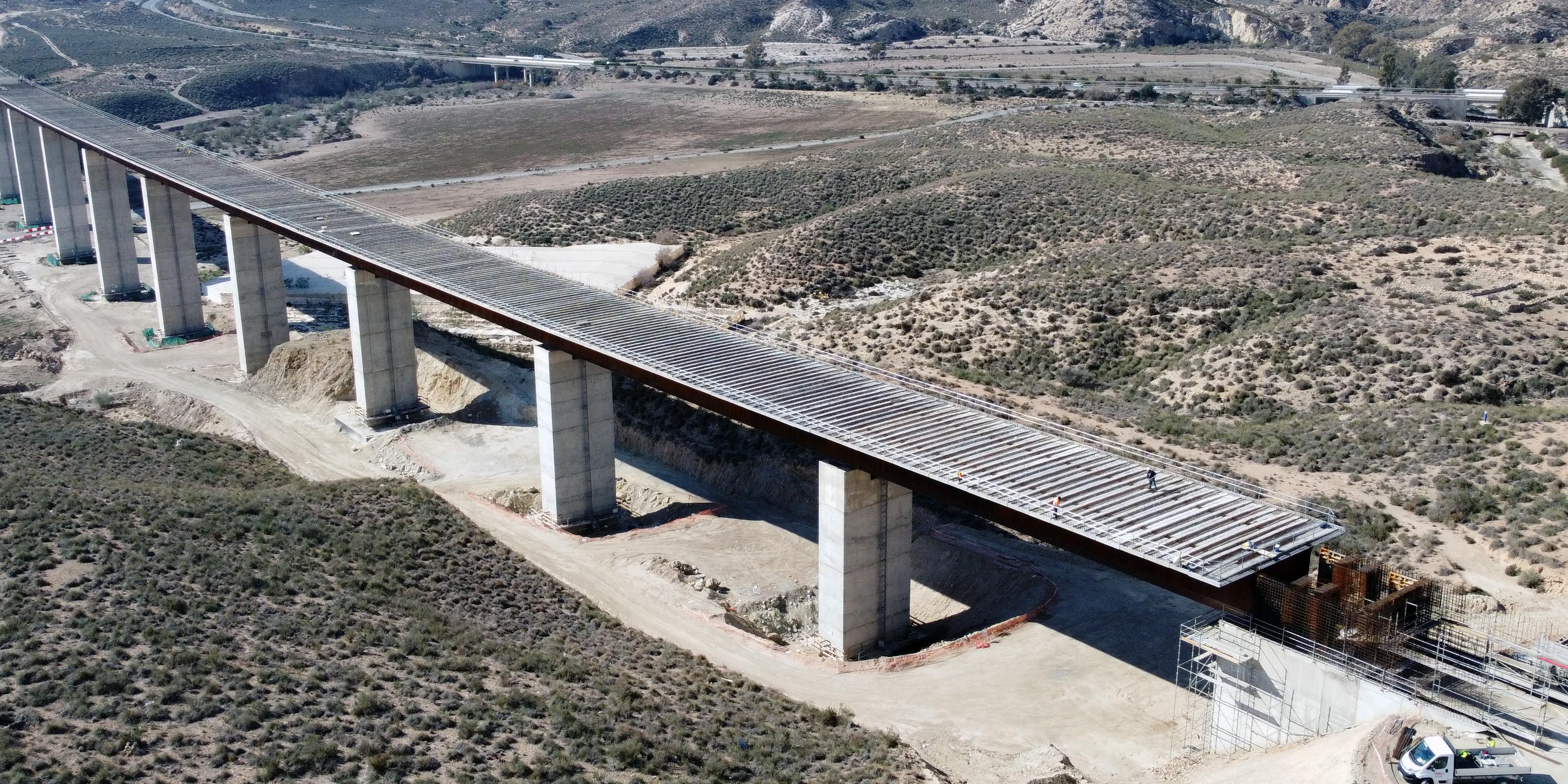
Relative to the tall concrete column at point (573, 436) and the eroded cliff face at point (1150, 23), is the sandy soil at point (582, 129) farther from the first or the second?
the tall concrete column at point (573, 436)

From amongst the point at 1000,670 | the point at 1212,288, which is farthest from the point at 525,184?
the point at 1000,670

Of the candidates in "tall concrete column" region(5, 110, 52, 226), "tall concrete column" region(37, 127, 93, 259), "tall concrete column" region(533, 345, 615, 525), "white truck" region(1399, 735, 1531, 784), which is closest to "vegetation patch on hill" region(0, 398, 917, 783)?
"tall concrete column" region(533, 345, 615, 525)

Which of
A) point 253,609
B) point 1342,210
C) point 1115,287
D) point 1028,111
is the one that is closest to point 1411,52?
point 1028,111

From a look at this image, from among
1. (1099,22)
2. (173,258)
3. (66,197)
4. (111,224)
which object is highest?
(1099,22)

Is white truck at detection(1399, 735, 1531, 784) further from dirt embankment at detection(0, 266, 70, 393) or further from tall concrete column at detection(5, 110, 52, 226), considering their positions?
tall concrete column at detection(5, 110, 52, 226)

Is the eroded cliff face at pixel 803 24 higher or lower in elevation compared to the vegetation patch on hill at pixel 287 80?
higher

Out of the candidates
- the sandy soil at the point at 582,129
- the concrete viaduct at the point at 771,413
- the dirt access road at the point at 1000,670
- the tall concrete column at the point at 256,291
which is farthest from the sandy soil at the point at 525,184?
the dirt access road at the point at 1000,670

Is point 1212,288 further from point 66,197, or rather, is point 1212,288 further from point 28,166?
point 28,166
